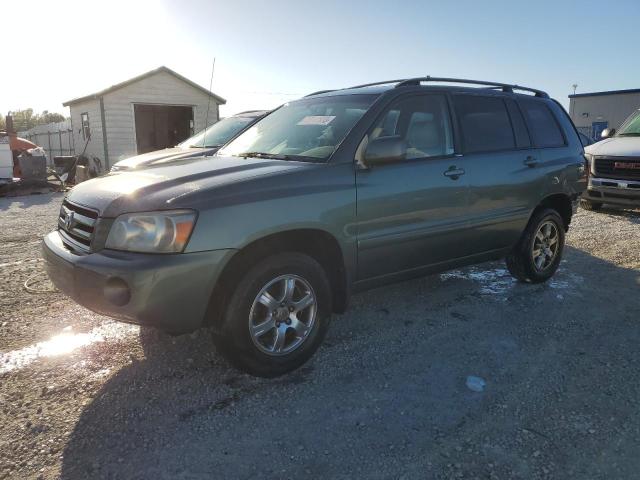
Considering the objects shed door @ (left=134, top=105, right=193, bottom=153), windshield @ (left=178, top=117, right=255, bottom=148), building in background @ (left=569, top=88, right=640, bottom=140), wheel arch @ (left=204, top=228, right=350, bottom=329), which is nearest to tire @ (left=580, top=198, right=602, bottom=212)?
windshield @ (left=178, top=117, right=255, bottom=148)

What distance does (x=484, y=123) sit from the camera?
4461 mm

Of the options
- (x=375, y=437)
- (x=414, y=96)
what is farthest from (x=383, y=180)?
(x=375, y=437)

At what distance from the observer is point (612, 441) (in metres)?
2.60

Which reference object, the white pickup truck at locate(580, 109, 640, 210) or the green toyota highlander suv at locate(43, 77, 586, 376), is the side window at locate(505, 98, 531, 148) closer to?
the green toyota highlander suv at locate(43, 77, 586, 376)

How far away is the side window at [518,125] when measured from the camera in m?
4.73

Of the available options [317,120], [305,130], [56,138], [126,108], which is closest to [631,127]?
[317,120]

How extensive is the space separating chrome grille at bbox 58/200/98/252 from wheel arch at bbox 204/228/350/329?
83 cm

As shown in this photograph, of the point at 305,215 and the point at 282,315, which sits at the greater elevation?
the point at 305,215

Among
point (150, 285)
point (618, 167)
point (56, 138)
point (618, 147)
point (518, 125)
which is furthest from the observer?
point (56, 138)

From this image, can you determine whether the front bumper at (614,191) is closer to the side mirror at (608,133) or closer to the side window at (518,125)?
the side mirror at (608,133)

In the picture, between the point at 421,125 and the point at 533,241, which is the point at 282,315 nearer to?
the point at 421,125

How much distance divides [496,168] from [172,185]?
2.84 meters

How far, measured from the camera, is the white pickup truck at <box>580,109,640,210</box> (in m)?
8.75

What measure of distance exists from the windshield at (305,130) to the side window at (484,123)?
95 centimetres
